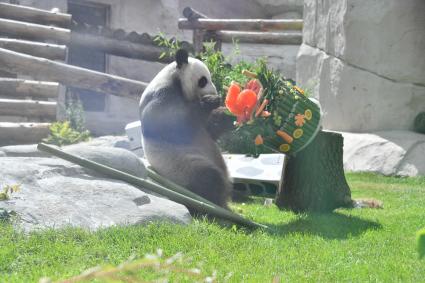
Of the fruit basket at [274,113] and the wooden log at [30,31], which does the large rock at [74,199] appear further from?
the wooden log at [30,31]

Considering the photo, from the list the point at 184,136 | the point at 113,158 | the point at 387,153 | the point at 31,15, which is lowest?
the point at 387,153

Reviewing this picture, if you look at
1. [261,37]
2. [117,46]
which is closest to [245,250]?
[117,46]

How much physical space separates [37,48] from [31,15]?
1.37 metres

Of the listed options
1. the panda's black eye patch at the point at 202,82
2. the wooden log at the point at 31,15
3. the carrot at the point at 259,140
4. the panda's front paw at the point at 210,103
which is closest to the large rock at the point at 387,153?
the panda's black eye patch at the point at 202,82

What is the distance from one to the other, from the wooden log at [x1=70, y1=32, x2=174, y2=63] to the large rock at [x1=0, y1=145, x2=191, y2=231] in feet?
23.4

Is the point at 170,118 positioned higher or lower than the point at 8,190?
higher

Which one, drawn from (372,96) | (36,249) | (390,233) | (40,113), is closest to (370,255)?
(390,233)

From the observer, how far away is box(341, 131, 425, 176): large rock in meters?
8.06

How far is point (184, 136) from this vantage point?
191 inches

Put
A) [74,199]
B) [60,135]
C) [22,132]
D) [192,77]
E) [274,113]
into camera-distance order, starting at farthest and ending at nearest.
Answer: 1. [60,135]
2. [22,132]
3. [192,77]
4. [274,113]
5. [74,199]

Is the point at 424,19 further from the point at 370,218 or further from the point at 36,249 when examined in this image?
the point at 36,249

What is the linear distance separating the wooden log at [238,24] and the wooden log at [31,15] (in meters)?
2.70

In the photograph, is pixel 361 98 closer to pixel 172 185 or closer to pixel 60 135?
pixel 60 135

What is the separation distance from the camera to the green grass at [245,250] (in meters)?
2.85
